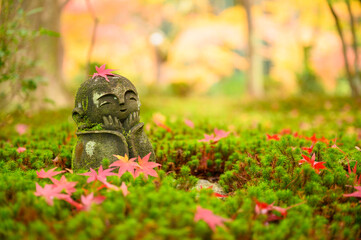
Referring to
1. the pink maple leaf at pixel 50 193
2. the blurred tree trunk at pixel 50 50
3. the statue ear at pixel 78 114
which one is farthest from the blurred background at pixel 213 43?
the pink maple leaf at pixel 50 193

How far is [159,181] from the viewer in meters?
2.09

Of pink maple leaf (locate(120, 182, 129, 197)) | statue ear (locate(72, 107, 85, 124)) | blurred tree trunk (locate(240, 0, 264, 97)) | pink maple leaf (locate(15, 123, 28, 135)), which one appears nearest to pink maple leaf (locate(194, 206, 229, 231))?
pink maple leaf (locate(120, 182, 129, 197))

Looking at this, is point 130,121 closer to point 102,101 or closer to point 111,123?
point 111,123

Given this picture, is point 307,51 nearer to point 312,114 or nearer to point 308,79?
point 308,79

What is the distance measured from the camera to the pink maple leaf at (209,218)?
5.23 ft

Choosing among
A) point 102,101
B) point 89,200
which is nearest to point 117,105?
point 102,101

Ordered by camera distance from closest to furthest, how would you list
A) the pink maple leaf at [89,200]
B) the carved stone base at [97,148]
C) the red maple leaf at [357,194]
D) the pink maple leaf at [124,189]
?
the pink maple leaf at [89,200], the pink maple leaf at [124,189], the red maple leaf at [357,194], the carved stone base at [97,148]

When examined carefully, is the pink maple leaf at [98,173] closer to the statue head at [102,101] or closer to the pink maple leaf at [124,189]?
the pink maple leaf at [124,189]

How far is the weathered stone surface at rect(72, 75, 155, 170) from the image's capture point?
244cm

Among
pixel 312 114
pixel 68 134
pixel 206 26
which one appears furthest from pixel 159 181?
pixel 206 26

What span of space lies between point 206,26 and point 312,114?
31.6 ft

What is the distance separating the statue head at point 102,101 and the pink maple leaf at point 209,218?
4.00 ft

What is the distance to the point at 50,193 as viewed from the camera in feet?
6.15

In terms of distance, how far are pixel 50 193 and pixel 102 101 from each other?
88cm
